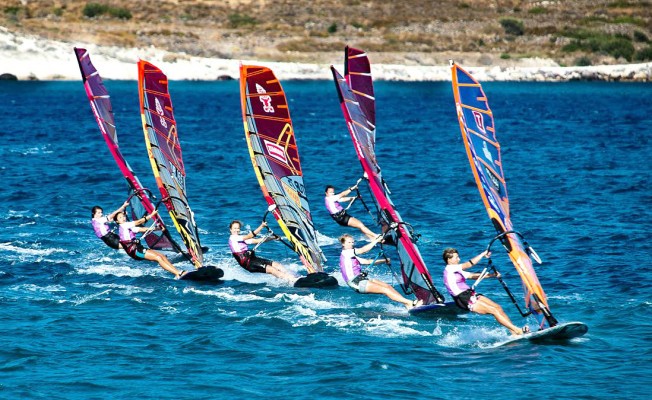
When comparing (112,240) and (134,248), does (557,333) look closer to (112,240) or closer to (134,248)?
(134,248)

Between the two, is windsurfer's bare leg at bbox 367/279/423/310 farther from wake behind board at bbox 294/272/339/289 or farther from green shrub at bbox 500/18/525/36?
green shrub at bbox 500/18/525/36

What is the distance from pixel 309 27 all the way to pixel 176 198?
10238cm

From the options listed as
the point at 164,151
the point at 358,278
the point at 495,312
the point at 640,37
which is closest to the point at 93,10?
the point at 640,37

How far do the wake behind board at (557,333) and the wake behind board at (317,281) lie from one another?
5.70 m

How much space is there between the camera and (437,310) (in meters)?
22.6

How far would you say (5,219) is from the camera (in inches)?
1357

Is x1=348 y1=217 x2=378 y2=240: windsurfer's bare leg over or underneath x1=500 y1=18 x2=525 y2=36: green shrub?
over

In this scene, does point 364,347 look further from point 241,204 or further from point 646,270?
point 241,204

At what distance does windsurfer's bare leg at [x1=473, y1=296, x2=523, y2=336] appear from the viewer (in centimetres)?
Result: 2088

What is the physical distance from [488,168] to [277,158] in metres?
7.49

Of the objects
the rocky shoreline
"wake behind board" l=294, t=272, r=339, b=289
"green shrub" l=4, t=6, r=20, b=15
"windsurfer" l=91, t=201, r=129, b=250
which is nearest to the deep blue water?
"wake behind board" l=294, t=272, r=339, b=289

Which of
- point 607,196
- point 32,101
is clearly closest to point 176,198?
point 607,196

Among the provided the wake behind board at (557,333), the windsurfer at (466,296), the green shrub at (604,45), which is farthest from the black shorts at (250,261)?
the green shrub at (604,45)

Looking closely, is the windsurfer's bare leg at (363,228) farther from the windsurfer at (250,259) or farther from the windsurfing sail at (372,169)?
the windsurfer at (250,259)
